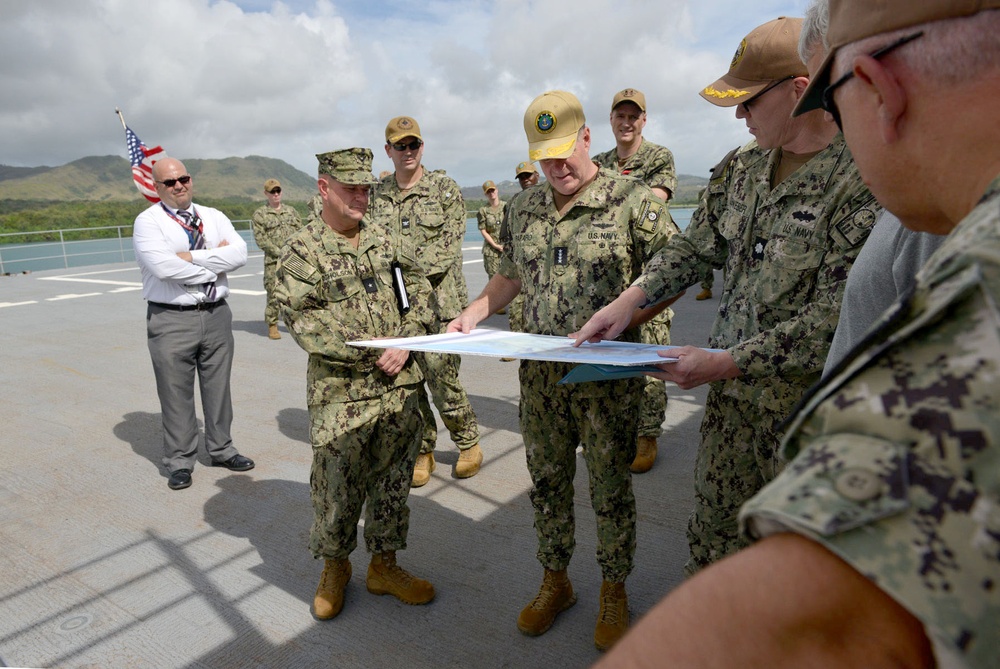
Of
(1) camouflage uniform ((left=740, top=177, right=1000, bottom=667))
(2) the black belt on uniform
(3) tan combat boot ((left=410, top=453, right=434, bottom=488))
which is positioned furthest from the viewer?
(2) the black belt on uniform

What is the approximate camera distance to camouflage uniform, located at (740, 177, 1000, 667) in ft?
1.37

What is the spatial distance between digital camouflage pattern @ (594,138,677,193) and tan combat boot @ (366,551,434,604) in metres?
3.53

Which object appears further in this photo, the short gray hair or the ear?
the short gray hair

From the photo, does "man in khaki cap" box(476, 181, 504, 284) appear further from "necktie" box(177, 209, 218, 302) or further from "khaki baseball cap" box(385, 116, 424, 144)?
"necktie" box(177, 209, 218, 302)

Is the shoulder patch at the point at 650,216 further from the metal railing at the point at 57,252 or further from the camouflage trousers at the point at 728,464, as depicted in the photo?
the metal railing at the point at 57,252

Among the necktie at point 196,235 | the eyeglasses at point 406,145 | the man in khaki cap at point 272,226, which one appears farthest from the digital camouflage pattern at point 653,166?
the man in khaki cap at point 272,226

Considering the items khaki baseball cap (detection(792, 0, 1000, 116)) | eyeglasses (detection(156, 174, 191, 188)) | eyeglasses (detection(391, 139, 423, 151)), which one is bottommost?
khaki baseball cap (detection(792, 0, 1000, 116))

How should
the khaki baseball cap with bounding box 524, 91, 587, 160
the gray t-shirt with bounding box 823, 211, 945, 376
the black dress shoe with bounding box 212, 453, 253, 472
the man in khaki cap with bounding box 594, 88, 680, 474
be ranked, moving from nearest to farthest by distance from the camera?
the gray t-shirt with bounding box 823, 211, 945, 376 → the khaki baseball cap with bounding box 524, 91, 587, 160 → the black dress shoe with bounding box 212, 453, 253, 472 → the man in khaki cap with bounding box 594, 88, 680, 474

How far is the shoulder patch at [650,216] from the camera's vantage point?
2537 mm

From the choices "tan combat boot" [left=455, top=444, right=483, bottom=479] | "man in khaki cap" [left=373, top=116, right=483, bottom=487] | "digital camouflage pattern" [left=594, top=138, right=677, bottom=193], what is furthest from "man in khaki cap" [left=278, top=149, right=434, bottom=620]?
"digital camouflage pattern" [left=594, top=138, right=677, bottom=193]

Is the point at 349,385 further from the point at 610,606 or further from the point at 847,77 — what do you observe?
the point at 847,77

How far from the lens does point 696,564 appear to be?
A: 89.7 inches

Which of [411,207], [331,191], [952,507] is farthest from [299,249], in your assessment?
[952,507]

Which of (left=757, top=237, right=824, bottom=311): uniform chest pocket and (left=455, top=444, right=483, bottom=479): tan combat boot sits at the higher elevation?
(left=757, top=237, right=824, bottom=311): uniform chest pocket
